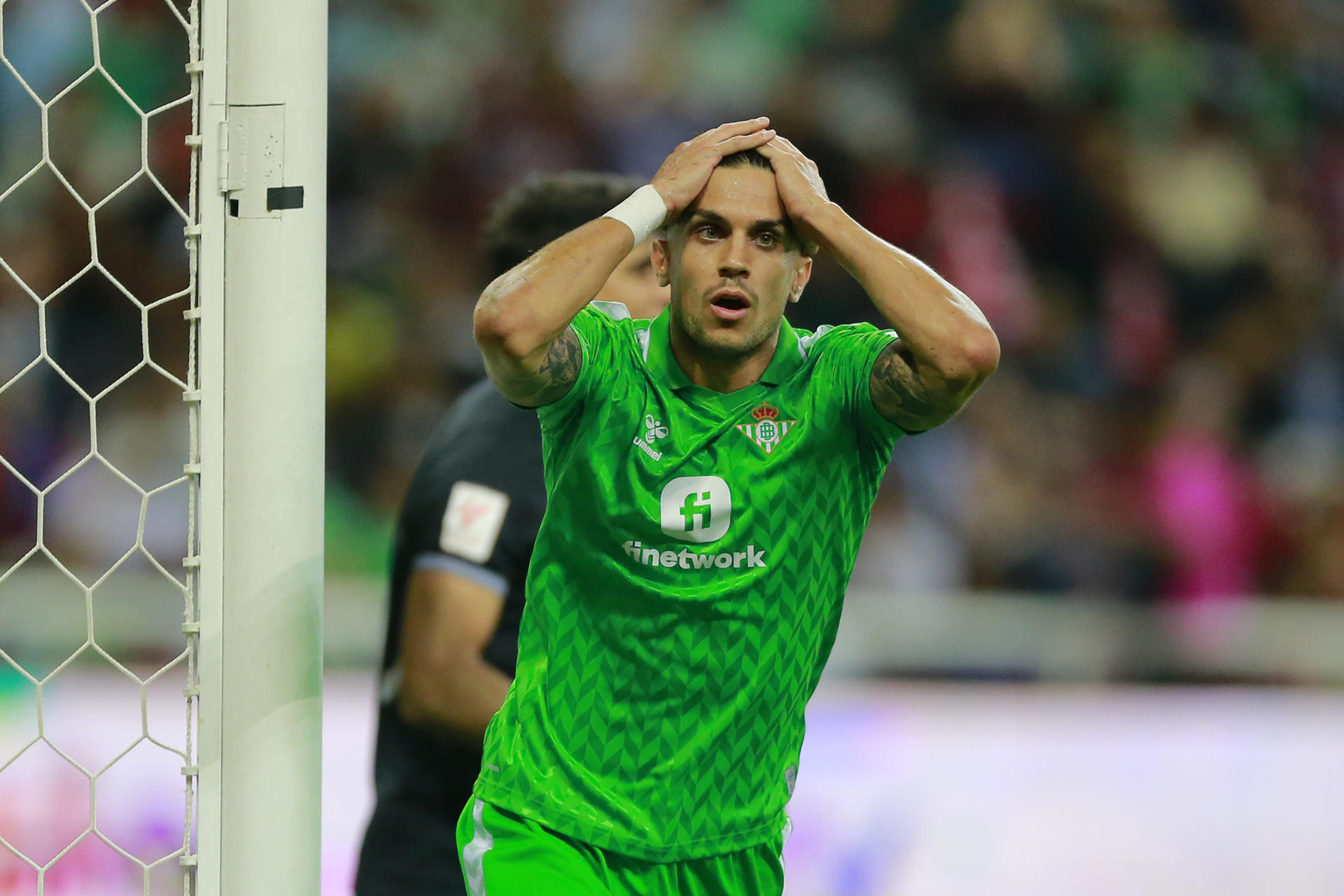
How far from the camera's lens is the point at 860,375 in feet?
8.53

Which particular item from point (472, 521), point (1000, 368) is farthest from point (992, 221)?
point (472, 521)

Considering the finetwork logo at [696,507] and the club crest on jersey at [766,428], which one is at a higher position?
the club crest on jersey at [766,428]

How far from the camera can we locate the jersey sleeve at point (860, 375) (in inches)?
102

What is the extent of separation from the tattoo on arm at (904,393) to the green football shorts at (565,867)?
747 millimetres

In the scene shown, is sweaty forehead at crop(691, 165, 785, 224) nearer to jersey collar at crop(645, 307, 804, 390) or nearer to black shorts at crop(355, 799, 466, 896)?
jersey collar at crop(645, 307, 804, 390)

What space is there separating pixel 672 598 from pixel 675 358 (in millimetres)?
429

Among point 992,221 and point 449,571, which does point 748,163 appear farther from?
point 992,221

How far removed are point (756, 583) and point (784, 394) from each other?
333 mm

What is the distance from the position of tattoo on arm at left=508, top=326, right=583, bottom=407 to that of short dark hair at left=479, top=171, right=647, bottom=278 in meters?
1.12

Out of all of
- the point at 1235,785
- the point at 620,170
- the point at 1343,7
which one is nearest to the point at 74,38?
the point at 620,170

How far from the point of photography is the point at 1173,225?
23.4 feet

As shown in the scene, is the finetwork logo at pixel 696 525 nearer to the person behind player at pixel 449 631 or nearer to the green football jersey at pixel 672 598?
the green football jersey at pixel 672 598

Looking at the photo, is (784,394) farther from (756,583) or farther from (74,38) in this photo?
(74,38)

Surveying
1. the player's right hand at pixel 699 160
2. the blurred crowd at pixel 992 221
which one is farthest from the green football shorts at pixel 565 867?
the blurred crowd at pixel 992 221
